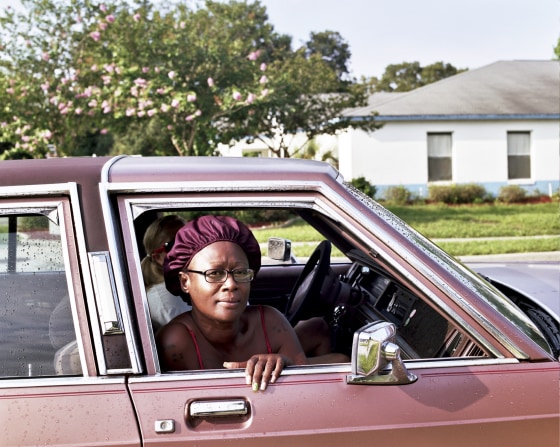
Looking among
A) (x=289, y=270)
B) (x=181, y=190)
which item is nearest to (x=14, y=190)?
(x=181, y=190)

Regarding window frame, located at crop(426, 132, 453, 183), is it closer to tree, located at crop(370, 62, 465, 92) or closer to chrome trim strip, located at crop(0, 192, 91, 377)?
chrome trim strip, located at crop(0, 192, 91, 377)

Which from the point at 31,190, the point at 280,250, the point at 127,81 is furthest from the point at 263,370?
the point at 127,81

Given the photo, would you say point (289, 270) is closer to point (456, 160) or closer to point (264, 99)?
point (264, 99)

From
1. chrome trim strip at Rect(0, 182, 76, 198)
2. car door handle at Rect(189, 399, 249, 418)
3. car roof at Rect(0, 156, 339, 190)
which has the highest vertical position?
car roof at Rect(0, 156, 339, 190)

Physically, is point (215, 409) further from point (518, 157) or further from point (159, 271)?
point (518, 157)

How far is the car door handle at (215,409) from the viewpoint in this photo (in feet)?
6.89

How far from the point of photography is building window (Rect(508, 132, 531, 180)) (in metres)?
23.9

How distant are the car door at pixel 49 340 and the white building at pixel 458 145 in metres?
21.0

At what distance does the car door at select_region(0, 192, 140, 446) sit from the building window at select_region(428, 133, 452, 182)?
21956 mm

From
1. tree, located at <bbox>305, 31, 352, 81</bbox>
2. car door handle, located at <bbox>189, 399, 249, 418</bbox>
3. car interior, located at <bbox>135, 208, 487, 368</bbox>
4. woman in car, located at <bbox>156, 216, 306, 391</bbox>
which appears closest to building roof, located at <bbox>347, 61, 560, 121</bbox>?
car interior, located at <bbox>135, 208, 487, 368</bbox>

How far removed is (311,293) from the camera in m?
3.58

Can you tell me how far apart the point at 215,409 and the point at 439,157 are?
22.2 metres

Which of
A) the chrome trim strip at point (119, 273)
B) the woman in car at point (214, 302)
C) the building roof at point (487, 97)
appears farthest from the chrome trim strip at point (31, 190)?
the building roof at point (487, 97)

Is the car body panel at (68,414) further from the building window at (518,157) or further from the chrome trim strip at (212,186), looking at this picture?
the building window at (518,157)
